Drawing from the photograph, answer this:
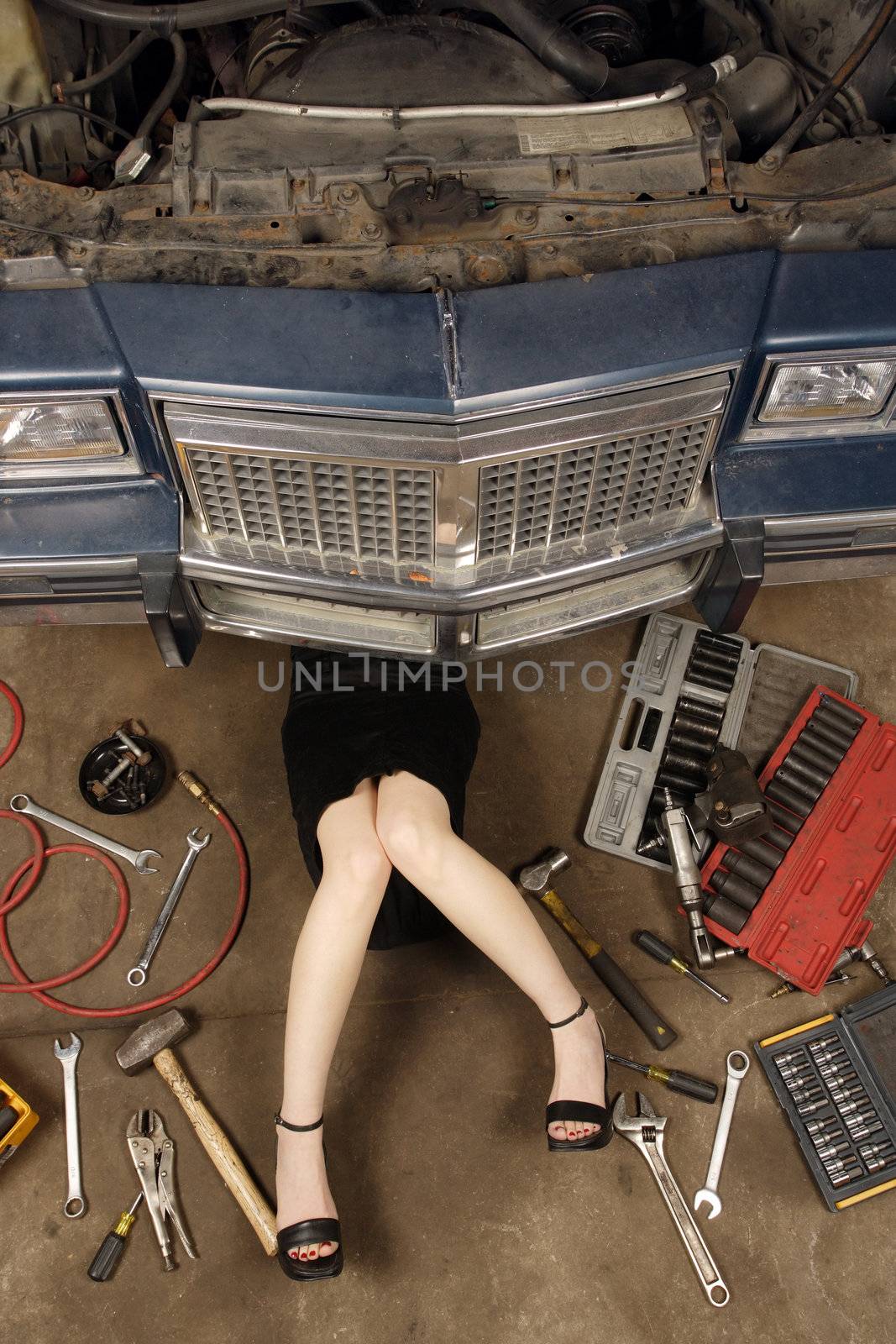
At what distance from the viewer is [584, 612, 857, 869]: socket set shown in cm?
222

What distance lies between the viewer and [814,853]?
213 cm

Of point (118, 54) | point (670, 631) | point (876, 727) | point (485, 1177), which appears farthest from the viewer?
point (670, 631)

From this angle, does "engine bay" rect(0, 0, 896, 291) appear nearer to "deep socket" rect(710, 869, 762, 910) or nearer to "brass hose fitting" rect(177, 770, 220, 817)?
"brass hose fitting" rect(177, 770, 220, 817)

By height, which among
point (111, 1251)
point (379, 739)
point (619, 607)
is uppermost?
point (619, 607)

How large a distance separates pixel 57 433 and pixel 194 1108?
1.32 meters

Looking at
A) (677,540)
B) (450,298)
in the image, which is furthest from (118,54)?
(677,540)

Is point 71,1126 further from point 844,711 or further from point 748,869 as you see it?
point 844,711

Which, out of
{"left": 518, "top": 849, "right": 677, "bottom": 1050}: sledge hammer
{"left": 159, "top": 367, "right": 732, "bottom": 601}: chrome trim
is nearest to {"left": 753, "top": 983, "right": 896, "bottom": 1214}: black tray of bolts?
{"left": 518, "top": 849, "right": 677, "bottom": 1050}: sledge hammer

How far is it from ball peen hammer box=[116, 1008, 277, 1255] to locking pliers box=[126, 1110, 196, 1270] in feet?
0.21

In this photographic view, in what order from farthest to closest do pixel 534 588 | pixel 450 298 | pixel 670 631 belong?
1. pixel 670 631
2. pixel 534 588
3. pixel 450 298

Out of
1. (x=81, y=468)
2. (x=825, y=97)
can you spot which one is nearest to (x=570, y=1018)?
(x=81, y=468)

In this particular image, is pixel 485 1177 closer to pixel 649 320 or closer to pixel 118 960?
pixel 118 960

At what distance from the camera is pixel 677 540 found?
179 cm

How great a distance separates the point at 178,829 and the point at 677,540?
1.29m
